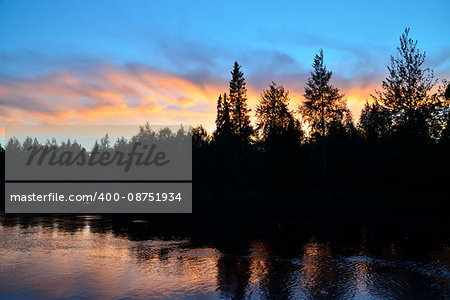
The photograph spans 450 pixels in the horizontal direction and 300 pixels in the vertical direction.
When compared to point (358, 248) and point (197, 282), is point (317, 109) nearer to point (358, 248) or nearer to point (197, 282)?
point (358, 248)

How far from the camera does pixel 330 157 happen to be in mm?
57250

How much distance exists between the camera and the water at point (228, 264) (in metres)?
11.4

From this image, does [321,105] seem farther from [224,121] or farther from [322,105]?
[224,121]

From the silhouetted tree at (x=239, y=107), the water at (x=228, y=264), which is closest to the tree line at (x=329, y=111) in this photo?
the silhouetted tree at (x=239, y=107)

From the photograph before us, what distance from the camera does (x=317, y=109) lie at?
A: 50844 mm

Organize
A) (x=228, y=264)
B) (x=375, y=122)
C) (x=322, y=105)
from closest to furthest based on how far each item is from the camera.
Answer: (x=228, y=264)
(x=322, y=105)
(x=375, y=122)

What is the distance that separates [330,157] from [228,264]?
4535 cm

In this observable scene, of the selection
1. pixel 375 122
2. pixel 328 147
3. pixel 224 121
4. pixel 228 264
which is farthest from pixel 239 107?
pixel 228 264

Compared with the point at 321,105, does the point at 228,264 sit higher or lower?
lower

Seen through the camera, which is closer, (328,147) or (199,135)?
(328,147)

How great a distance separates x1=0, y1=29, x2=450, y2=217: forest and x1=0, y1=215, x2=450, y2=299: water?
45.4 feet

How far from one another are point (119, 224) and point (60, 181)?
8196 cm

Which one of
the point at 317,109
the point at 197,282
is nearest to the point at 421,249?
the point at 197,282

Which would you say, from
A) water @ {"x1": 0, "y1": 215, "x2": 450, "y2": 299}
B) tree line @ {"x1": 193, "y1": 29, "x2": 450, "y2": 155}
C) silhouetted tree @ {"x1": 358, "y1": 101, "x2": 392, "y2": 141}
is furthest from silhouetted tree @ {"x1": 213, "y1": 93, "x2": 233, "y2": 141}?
water @ {"x1": 0, "y1": 215, "x2": 450, "y2": 299}
